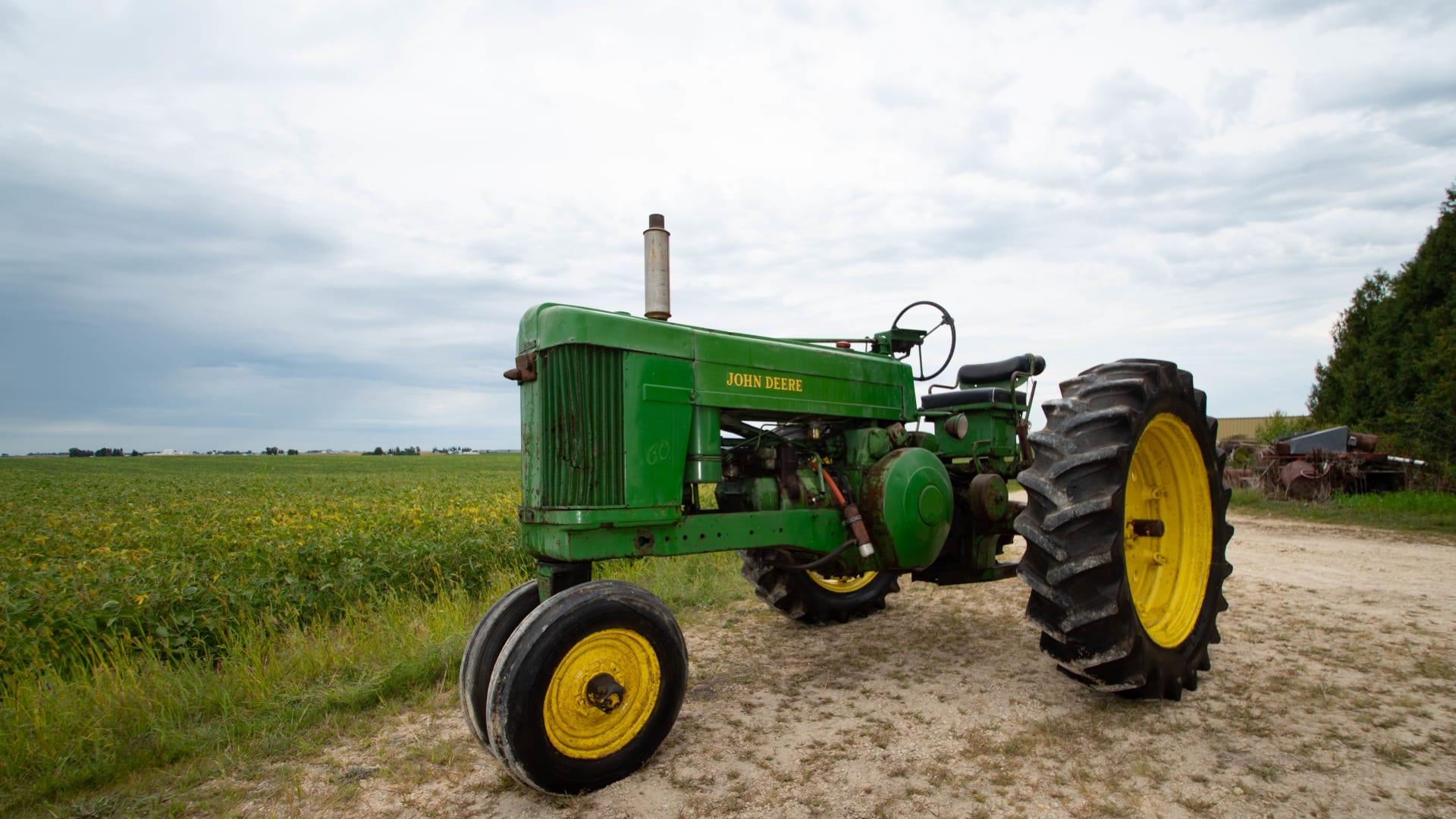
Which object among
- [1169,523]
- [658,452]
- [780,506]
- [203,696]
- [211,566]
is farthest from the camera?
[211,566]

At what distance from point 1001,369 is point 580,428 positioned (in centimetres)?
324

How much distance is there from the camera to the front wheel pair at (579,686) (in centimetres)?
258

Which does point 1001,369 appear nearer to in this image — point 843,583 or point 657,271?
point 843,583

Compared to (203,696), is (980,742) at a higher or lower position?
lower

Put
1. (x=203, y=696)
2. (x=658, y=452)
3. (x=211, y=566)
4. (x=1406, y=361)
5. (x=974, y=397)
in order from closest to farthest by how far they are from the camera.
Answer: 1. (x=658, y=452)
2. (x=203, y=696)
3. (x=974, y=397)
4. (x=211, y=566)
5. (x=1406, y=361)

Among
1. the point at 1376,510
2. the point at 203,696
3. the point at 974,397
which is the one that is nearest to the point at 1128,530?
the point at 974,397

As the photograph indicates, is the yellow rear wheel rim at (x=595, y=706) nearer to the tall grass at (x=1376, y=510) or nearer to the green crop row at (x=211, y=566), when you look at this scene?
the green crop row at (x=211, y=566)

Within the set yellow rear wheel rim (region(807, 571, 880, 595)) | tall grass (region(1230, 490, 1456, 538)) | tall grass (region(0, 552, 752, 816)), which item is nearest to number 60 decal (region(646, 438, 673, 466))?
tall grass (region(0, 552, 752, 816))

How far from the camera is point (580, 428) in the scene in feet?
10.1

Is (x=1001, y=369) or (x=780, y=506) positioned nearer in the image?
(x=780, y=506)

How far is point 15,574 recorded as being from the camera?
487 centimetres

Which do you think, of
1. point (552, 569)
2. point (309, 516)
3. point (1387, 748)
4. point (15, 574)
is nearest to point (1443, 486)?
point (1387, 748)

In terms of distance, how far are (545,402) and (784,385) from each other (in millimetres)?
1276

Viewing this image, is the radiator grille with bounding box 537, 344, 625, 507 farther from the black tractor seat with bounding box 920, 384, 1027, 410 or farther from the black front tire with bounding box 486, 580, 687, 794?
the black tractor seat with bounding box 920, 384, 1027, 410
